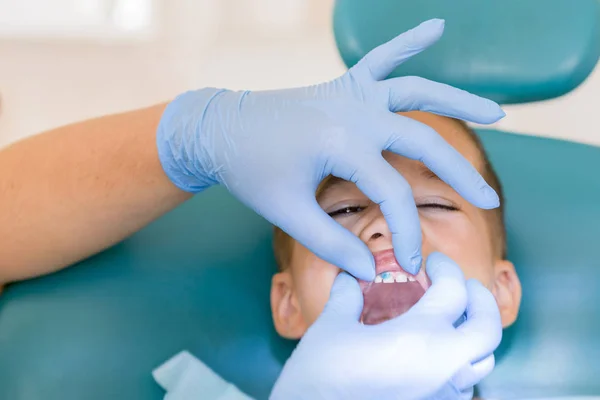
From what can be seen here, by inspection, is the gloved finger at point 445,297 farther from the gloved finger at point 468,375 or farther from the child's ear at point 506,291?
the child's ear at point 506,291

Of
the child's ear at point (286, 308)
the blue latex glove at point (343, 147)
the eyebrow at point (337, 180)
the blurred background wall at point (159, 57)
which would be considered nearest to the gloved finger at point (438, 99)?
the blue latex glove at point (343, 147)

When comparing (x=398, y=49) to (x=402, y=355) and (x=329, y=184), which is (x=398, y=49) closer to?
(x=329, y=184)

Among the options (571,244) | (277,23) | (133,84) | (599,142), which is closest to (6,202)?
(571,244)

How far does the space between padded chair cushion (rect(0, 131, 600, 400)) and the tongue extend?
252 millimetres

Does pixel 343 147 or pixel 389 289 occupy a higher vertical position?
pixel 343 147

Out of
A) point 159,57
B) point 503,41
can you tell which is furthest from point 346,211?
point 159,57

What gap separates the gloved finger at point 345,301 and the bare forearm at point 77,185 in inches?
13.1

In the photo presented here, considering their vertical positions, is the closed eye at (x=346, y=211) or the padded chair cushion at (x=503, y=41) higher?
the padded chair cushion at (x=503, y=41)

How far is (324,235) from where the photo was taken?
85 cm

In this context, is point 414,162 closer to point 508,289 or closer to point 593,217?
point 508,289

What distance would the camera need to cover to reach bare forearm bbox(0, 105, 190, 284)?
1028 millimetres

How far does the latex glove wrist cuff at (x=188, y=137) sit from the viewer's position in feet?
3.02

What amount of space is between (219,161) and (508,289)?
1.82 feet

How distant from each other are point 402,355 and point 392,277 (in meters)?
0.17
